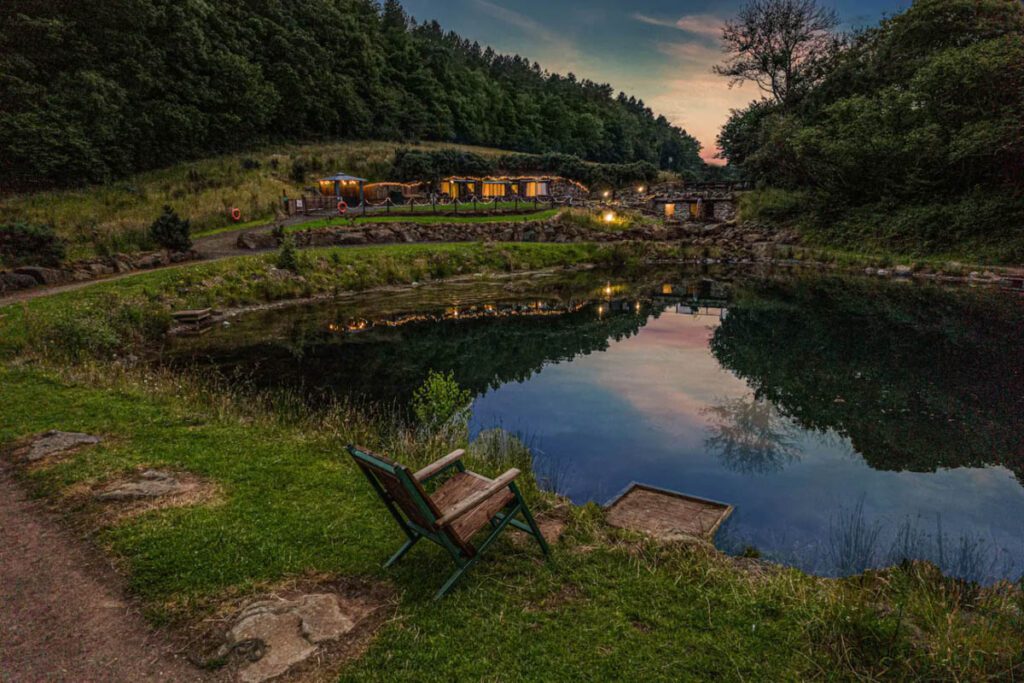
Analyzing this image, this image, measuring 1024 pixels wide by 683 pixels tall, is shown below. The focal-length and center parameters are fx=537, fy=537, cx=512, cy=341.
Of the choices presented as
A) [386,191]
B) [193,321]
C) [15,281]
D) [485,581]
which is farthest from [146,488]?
[386,191]

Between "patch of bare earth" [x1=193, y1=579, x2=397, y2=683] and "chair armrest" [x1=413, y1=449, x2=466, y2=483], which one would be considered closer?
"patch of bare earth" [x1=193, y1=579, x2=397, y2=683]

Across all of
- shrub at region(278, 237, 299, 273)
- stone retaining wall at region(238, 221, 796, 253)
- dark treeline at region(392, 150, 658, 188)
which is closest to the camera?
shrub at region(278, 237, 299, 273)

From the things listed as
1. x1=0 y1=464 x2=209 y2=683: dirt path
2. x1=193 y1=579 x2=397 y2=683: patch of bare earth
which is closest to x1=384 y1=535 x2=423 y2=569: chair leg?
x1=193 y1=579 x2=397 y2=683: patch of bare earth

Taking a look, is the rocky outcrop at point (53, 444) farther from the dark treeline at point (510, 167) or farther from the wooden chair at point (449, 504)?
the dark treeline at point (510, 167)

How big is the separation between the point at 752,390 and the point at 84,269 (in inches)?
989

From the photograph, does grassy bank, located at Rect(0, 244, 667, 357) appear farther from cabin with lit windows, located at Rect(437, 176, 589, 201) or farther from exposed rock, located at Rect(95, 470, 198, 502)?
cabin with lit windows, located at Rect(437, 176, 589, 201)

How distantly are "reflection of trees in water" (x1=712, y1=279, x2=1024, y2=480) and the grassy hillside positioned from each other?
28.1 m

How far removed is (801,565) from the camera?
22.7ft

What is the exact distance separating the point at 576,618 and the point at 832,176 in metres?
47.9

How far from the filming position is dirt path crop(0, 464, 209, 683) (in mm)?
4098

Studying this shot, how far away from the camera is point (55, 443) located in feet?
26.6

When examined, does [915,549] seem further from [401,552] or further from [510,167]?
[510,167]

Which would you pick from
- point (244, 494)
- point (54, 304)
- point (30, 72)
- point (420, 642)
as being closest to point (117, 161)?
point (30, 72)

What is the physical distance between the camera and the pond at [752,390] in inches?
320
